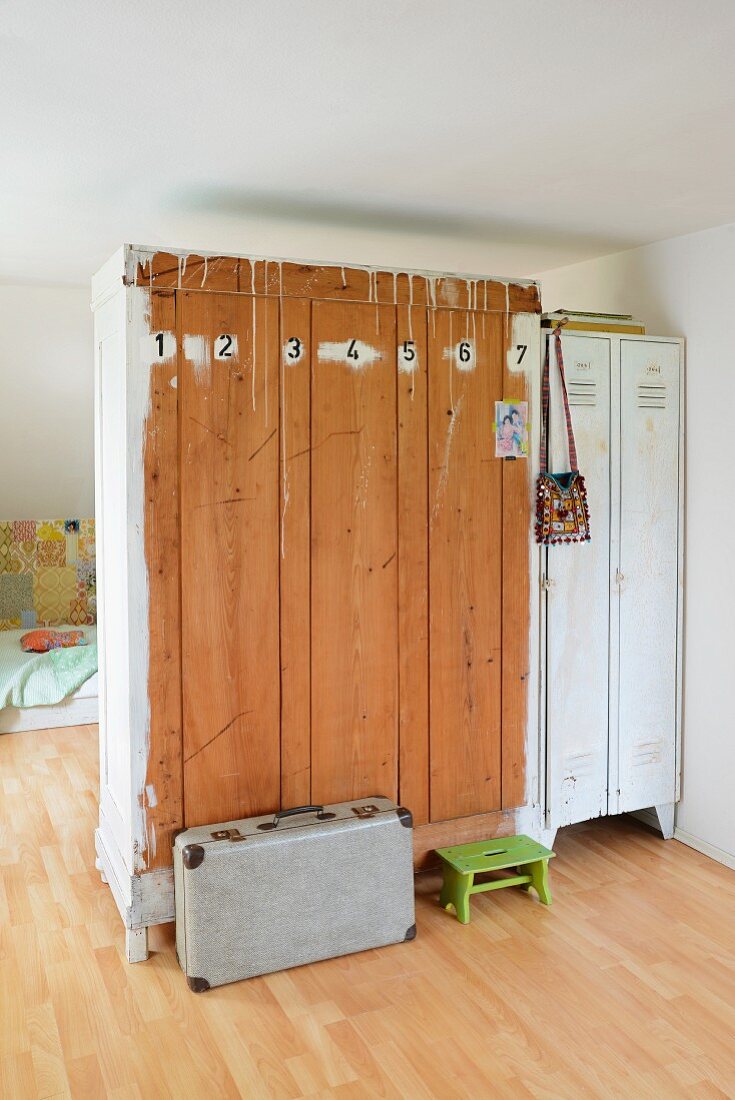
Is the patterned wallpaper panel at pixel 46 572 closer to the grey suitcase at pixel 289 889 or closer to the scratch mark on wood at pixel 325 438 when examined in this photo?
the scratch mark on wood at pixel 325 438

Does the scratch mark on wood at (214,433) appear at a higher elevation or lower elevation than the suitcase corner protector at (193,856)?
higher

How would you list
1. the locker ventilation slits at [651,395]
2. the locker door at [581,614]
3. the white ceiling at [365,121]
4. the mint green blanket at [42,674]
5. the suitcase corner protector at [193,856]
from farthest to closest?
the mint green blanket at [42,674] < the locker ventilation slits at [651,395] < the locker door at [581,614] < the suitcase corner protector at [193,856] < the white ceiling at [365,121]

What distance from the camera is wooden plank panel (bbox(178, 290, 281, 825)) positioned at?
2957mm

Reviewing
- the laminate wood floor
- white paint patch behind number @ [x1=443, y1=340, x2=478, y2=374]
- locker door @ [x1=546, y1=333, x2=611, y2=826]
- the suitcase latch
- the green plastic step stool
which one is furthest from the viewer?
locker door @ [x1=546, y1=333, x2=611, y2=826]

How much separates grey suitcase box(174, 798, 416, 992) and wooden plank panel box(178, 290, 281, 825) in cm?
18

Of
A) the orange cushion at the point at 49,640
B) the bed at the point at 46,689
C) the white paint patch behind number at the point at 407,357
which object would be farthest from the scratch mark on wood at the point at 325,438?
the orange cushion at the point at 49,640

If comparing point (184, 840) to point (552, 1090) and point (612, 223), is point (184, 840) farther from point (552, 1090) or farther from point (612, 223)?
point (612, 223)

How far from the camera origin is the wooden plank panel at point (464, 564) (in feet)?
10.9

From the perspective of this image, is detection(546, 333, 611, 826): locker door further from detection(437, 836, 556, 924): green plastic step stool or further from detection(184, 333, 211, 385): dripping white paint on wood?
detection(184, 333, 211, 385): dripping white paint on wood

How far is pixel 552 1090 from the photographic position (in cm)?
234

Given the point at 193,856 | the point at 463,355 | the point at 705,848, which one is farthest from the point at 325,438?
the point at 705,848

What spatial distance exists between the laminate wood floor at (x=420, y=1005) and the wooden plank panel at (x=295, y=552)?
666mm

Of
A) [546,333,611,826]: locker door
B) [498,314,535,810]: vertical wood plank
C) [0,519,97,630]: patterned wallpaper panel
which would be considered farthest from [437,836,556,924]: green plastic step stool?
[0,519,97,630]: patterned wallpaper panel

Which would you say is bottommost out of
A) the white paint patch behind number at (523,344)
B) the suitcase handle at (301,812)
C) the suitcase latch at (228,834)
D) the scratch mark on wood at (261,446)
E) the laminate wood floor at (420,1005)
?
the laminate wood floor at (420,1005)
